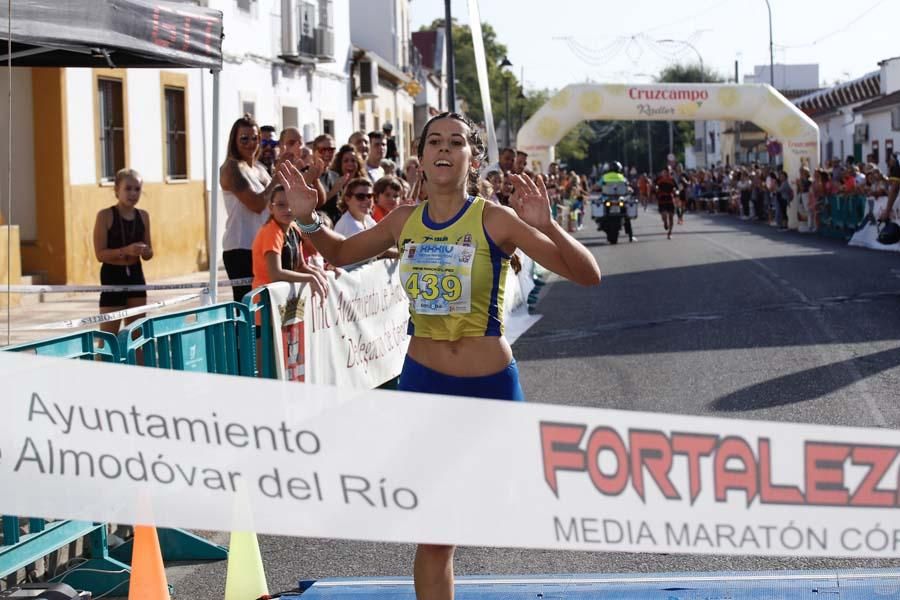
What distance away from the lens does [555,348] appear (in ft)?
45.0

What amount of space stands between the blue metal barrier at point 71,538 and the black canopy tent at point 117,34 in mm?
1420

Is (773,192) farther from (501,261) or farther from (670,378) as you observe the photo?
(501,261)

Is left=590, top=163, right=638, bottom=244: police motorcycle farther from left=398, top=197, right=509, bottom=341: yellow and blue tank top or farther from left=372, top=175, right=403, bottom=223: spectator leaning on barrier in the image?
left=398, top=197, right=509, bottom=341: yellow and blue tank top

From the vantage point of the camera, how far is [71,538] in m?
5.82

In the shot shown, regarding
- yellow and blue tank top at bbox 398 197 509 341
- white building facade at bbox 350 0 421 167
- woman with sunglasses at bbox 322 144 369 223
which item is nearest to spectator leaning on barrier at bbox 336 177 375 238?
woman with sunglasses at bbox 322 144 369 223

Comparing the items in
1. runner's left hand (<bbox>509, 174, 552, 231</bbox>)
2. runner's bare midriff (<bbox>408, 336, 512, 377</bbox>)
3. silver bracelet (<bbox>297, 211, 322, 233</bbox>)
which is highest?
runner's left hand (<bbox>509, 174, 552, 231</bbox>)

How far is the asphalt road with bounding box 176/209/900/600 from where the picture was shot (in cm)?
633

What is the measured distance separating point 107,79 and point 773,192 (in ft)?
88.1

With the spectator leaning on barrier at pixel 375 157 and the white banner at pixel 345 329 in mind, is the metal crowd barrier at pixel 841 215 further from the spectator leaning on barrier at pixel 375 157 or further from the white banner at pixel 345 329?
the white banner at pixel 345 329

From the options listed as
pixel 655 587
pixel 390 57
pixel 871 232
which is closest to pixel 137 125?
pixel 871 232

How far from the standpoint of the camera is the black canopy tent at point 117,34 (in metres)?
7.20

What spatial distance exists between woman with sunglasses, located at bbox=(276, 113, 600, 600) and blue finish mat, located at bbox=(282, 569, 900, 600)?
1.05 m

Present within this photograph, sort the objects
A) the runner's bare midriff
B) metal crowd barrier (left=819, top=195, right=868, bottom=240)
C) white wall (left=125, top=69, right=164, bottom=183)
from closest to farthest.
→ the runner's bare midriff < white wall (left=125, top=69, right=164, bottom=183) < metal crowd barrier (left=819, top=195, right=868, bottom=240)

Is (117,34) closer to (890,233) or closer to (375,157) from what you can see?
(375,157)
